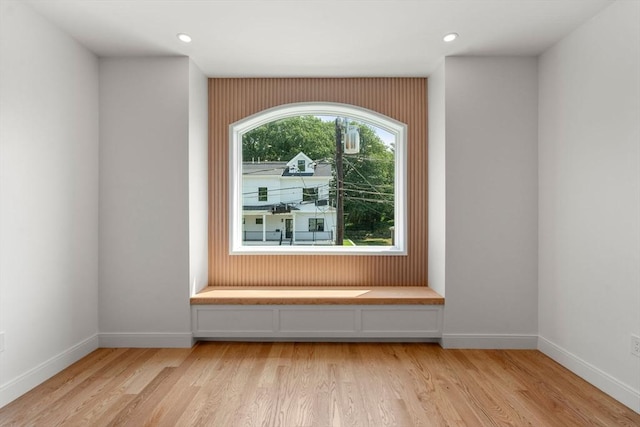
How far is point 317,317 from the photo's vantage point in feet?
11.1

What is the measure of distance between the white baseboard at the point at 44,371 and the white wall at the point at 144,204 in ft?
0.64

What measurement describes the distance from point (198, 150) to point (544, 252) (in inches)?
126

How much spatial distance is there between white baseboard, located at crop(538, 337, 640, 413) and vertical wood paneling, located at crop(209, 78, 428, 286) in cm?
120

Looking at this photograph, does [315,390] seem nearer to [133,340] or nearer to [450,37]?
[133,340]

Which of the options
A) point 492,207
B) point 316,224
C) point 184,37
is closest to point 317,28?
point 184,37

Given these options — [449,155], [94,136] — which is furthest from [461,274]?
[94,136]

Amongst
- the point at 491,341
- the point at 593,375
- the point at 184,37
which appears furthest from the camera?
the point at 491,341

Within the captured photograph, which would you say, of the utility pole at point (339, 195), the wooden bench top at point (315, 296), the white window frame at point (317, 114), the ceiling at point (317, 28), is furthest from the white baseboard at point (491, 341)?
the ceiling at point (317, 28)

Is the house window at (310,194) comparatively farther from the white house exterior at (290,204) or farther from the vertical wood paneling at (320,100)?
the vertical wood paneling at (320,100)

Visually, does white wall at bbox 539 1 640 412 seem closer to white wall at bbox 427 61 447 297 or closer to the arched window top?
white wall at bbox 427 61 447 297

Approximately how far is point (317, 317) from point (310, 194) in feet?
4.46

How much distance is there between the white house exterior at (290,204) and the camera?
410 cm

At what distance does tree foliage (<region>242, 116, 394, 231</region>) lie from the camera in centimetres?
406

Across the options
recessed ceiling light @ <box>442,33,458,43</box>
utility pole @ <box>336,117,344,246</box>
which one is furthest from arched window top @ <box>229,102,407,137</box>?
recessed ceiling light @ <box>442,33,458,43</box>
